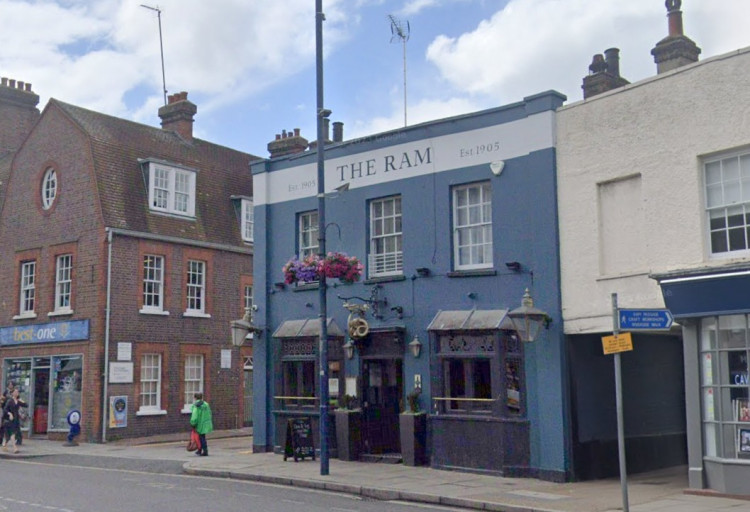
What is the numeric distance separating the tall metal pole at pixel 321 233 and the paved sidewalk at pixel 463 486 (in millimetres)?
800

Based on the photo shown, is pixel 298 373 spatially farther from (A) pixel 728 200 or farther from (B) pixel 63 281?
(B) pixel 63 281

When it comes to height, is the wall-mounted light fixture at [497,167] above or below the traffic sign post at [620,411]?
above

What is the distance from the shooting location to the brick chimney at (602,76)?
18719 millimetres

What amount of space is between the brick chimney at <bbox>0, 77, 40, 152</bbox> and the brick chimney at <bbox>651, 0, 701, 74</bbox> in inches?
962

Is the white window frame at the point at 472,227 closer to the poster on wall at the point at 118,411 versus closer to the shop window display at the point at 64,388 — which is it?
the poster on wall at the point at 118,411

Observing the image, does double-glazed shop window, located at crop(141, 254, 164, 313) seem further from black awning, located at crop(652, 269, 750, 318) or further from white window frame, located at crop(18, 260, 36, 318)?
black awning, located at crop(652, 269, 750, 318)

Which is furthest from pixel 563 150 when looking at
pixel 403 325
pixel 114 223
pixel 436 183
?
pixel 114 223

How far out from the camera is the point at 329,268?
1723cm

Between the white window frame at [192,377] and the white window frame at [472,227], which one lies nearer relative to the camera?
the white window frame at [472,227]

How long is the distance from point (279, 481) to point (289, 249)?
6.31 meters

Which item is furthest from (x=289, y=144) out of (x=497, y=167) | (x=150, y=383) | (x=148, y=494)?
(x=148, y=494)

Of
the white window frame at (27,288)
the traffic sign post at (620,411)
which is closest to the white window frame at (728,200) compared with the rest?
the traffic sign post at (620,411)

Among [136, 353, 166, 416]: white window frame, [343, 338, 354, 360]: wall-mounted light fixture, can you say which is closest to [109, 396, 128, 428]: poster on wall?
[136, 353, 166, 416]: white window frame

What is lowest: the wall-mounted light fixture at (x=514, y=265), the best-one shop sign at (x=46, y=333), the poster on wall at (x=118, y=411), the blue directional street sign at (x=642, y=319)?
the poster on wall at (x=118, y=411)
